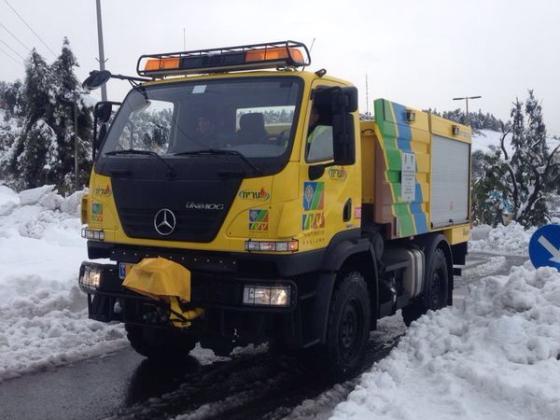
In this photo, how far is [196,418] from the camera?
4844mm

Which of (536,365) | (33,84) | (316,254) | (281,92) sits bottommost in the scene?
(536,365)

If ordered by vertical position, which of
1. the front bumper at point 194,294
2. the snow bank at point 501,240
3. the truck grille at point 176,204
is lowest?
the snow bank at point 501,240

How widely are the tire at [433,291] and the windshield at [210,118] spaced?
12.1 feet

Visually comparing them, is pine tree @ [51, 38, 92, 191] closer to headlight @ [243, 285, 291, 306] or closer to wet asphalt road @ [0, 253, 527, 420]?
wet asphalt road @ [0, 253, 527, 420]

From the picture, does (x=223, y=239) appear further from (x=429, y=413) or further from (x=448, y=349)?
(x=448, y=349)

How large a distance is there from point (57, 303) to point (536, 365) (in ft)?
18.1

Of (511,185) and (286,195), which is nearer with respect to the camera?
(286,195)

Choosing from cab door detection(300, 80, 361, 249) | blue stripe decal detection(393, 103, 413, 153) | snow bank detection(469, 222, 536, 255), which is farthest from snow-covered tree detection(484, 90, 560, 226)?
cab door detection(300, 80, 361, 249)

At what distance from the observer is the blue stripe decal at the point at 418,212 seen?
738 centimetres

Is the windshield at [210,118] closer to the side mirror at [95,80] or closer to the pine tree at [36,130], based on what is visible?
the side mirror at [95,80]

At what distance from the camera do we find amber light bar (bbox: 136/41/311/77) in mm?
5418

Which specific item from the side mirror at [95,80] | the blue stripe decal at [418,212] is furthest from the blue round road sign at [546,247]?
the side mirror at [95,80]

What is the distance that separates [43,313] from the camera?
7625 millimetres

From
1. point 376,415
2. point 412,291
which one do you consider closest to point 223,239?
point 376,415
